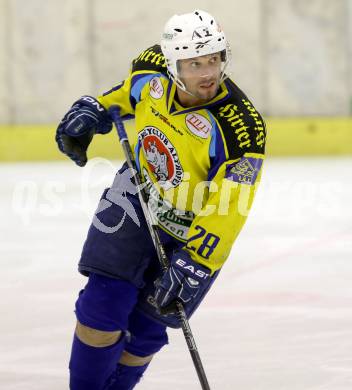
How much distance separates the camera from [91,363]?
10.7 feet

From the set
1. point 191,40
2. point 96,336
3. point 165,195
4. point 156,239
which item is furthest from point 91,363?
point 191,40

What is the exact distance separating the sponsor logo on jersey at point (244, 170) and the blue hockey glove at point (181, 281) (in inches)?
10.3

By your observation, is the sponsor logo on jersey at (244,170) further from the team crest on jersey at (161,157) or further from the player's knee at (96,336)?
the player's knee at (96,336)

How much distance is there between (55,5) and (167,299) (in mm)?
9887

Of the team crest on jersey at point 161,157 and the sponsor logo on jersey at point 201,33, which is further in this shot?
the team crest on jersey at point 161,157

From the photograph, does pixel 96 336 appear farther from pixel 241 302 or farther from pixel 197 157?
pixel 241 302

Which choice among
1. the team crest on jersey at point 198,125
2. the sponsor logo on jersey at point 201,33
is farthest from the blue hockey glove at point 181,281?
the sponsor logo on jersey at point 201,33

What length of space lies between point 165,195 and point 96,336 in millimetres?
481

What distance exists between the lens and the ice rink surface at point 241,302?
3830 millimetres

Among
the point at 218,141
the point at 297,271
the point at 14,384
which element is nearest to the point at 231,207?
the point at 218,141

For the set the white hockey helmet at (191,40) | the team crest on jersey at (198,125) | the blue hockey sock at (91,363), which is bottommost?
the blue hockey sock at (91,363)

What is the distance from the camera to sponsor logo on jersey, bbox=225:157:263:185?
305cm

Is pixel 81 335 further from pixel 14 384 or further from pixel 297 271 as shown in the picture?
→ pixel 297 271

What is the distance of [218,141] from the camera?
313 centimetres
